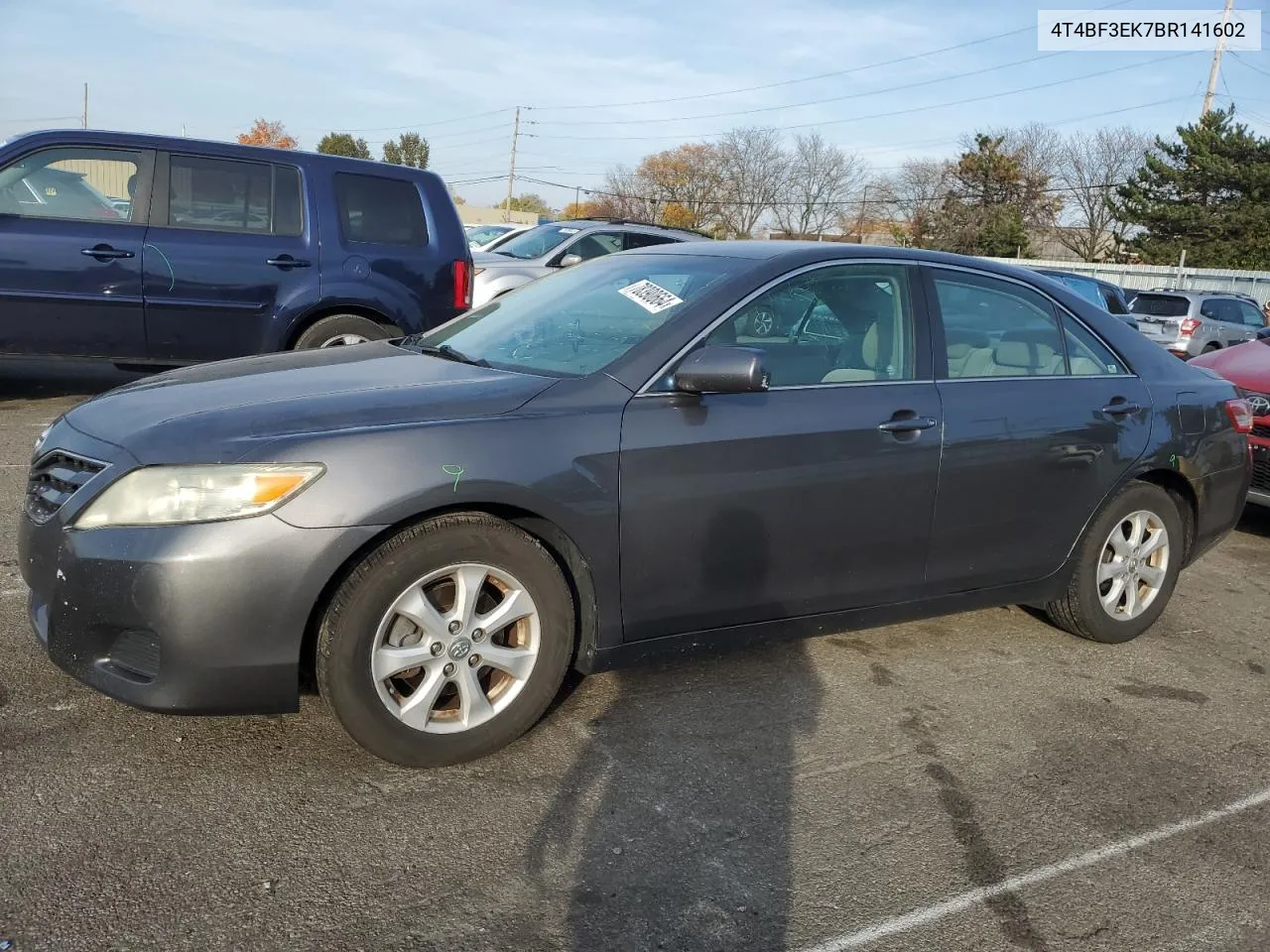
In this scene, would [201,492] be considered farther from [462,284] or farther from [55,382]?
[55,382]

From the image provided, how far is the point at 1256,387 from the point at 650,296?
496 centimetres

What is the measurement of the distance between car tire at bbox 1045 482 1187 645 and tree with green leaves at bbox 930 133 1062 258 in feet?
179

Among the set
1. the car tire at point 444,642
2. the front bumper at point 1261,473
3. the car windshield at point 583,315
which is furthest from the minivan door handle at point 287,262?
the front bumper at point 1261,473

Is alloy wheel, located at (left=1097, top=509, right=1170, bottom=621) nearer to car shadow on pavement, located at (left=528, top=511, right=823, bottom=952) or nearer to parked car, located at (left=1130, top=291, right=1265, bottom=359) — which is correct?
car shadow on pavement, located at (left=528, top=511, right=823, bottom=952)

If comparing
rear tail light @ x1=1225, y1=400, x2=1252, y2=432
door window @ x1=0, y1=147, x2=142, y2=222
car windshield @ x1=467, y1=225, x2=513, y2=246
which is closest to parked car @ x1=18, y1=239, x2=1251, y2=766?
rear tail light @ x1=1225, y1=400, x2=1252, y2=432

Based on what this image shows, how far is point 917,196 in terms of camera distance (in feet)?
210

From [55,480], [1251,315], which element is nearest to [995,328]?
[55,480]

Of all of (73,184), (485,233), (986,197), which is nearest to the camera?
(73,184)

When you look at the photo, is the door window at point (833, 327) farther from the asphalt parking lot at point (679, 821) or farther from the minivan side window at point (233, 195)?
the minivan side window at point (233, 195)

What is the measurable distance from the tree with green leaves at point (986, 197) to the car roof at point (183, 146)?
5270 cm

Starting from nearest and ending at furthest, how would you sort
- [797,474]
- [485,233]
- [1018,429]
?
1. [797,474]
2. [1018,429]
3. [485,233]

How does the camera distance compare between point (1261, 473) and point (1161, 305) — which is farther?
point (1161, 305)

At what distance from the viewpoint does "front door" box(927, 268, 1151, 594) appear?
3.97m

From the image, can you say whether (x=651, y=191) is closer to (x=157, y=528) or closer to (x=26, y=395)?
(x=26, y=395)
